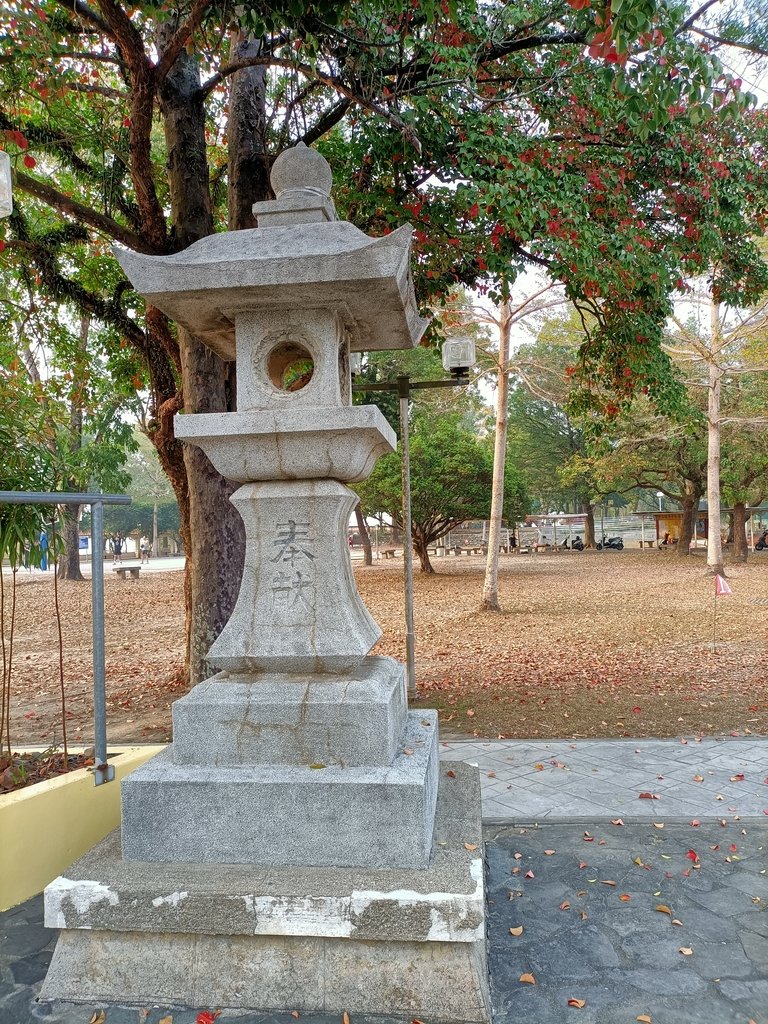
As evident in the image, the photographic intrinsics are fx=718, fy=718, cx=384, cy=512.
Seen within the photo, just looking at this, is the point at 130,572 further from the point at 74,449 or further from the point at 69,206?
the point at 69,206

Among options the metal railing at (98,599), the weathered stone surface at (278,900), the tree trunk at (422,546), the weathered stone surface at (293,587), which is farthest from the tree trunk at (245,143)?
the tree trunk at (422,546)

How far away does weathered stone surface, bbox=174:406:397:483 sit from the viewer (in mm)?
3090

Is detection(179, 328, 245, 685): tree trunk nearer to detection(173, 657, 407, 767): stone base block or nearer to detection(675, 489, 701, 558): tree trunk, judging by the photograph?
detection(173, 657, 407, 767): stone base block

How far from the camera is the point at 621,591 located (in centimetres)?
1736

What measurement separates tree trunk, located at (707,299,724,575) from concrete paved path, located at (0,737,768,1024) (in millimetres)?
12933

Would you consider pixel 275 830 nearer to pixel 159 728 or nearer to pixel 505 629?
pixel 159 728

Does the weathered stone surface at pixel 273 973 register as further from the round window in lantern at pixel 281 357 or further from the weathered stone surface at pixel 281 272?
the weathered stone surface at pixel 281 272

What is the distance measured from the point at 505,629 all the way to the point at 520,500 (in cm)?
1017

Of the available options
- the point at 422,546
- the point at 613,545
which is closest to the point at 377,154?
the point at 422,546

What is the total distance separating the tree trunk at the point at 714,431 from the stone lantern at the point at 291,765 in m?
14.6

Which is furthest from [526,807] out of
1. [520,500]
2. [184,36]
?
[520,500]

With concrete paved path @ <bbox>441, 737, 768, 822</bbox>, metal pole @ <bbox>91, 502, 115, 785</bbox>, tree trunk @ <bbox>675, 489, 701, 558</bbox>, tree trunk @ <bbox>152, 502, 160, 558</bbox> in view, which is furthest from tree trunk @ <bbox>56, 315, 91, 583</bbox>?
tree trunk @ <bbox>152, 502, 160, 558</bbox>

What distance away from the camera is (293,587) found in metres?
3.21

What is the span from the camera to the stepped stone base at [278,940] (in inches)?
99.7
